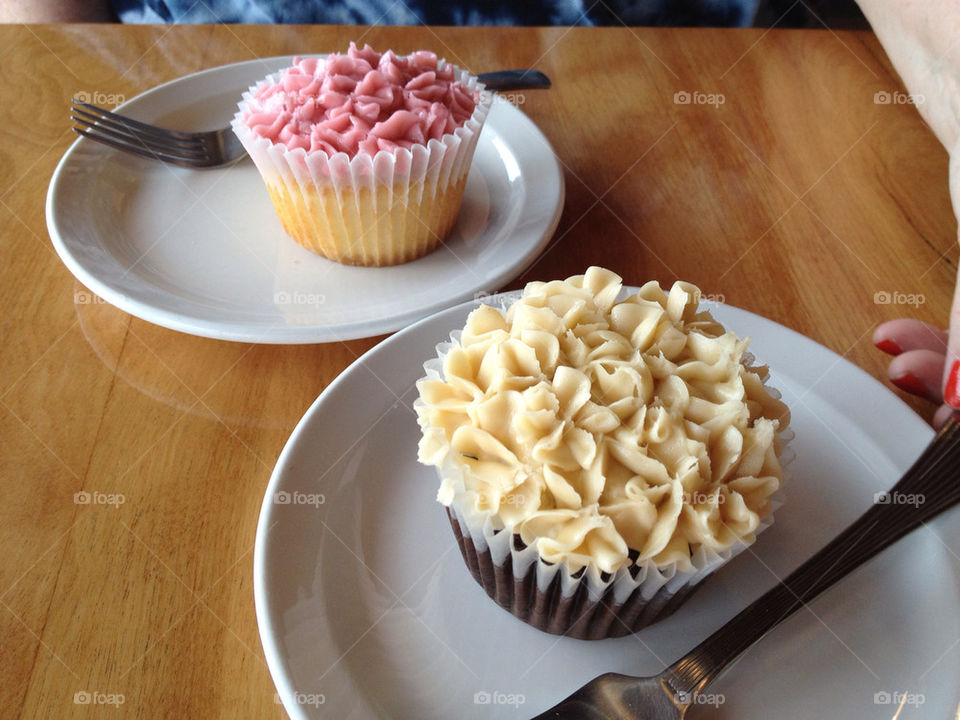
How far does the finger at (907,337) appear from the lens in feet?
4.05

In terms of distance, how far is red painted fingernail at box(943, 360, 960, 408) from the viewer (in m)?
→ 1.05

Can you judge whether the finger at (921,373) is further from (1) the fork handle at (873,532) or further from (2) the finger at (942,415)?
(1) the fork handle at (873,532)

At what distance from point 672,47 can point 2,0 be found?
1.83 meters

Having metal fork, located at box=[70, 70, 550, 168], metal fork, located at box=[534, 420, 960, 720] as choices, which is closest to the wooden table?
metal fork, located at box=[70, 70, 550, 168]

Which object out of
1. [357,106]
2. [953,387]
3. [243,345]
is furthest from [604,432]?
[357,106]

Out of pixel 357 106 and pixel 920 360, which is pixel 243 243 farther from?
pixel 920 360

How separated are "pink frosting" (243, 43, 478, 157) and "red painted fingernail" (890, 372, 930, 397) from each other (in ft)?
2.84

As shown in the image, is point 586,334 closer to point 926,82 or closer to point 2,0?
point 926,82

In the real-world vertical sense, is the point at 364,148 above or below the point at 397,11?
above

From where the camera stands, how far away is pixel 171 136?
1.60m

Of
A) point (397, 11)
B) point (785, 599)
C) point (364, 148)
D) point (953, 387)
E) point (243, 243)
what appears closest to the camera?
point (785, 599)

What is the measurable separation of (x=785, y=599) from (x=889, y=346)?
1.83 feet

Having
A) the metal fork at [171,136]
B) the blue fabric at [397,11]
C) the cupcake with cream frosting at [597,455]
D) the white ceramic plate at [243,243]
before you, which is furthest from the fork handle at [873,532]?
the blue fabric at [397,11]

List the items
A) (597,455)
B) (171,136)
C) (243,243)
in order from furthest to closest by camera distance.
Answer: (171,136)
(243,243)
(597,455)
